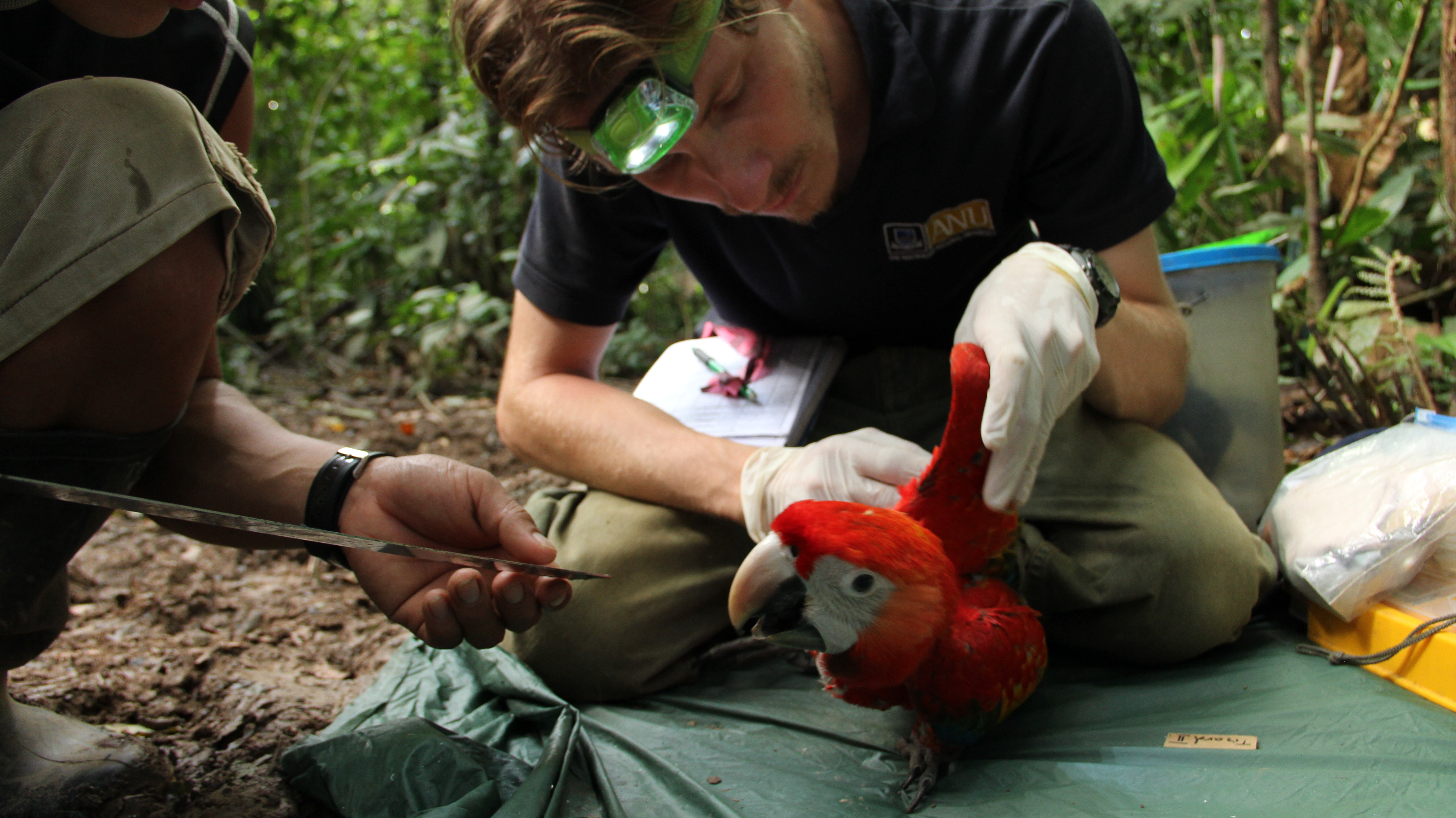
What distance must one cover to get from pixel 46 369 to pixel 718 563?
1.08 metres

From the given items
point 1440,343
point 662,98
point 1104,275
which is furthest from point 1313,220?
point 662,98

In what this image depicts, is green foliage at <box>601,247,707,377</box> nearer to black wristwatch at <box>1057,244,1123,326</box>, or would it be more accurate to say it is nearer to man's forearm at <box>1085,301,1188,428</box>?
man's forearm at <box>1085,301,1188,428</box>

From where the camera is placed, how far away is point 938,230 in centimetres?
155

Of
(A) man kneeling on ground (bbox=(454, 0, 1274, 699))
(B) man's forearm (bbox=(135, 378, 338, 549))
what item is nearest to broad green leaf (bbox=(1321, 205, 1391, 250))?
(A) man kneeling on ground (bbox=(454, 0, 1274, 699))

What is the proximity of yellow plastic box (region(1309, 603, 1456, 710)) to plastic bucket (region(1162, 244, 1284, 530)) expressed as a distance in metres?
0.39

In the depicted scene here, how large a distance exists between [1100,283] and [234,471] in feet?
4.41

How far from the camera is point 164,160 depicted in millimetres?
898

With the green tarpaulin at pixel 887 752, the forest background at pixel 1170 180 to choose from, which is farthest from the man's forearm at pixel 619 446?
the forest background at pixel 1170 180

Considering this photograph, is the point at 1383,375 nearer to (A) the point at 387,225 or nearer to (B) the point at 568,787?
(B) the point at 568,787

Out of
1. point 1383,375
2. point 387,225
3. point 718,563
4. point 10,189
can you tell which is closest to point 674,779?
point 718,563

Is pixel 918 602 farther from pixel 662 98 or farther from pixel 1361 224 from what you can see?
pixel 1361 224

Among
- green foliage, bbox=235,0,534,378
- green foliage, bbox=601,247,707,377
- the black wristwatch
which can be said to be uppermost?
the black wristwatch

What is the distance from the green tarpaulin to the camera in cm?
103

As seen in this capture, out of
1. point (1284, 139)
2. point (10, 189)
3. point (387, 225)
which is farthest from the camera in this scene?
point (387, 225)
